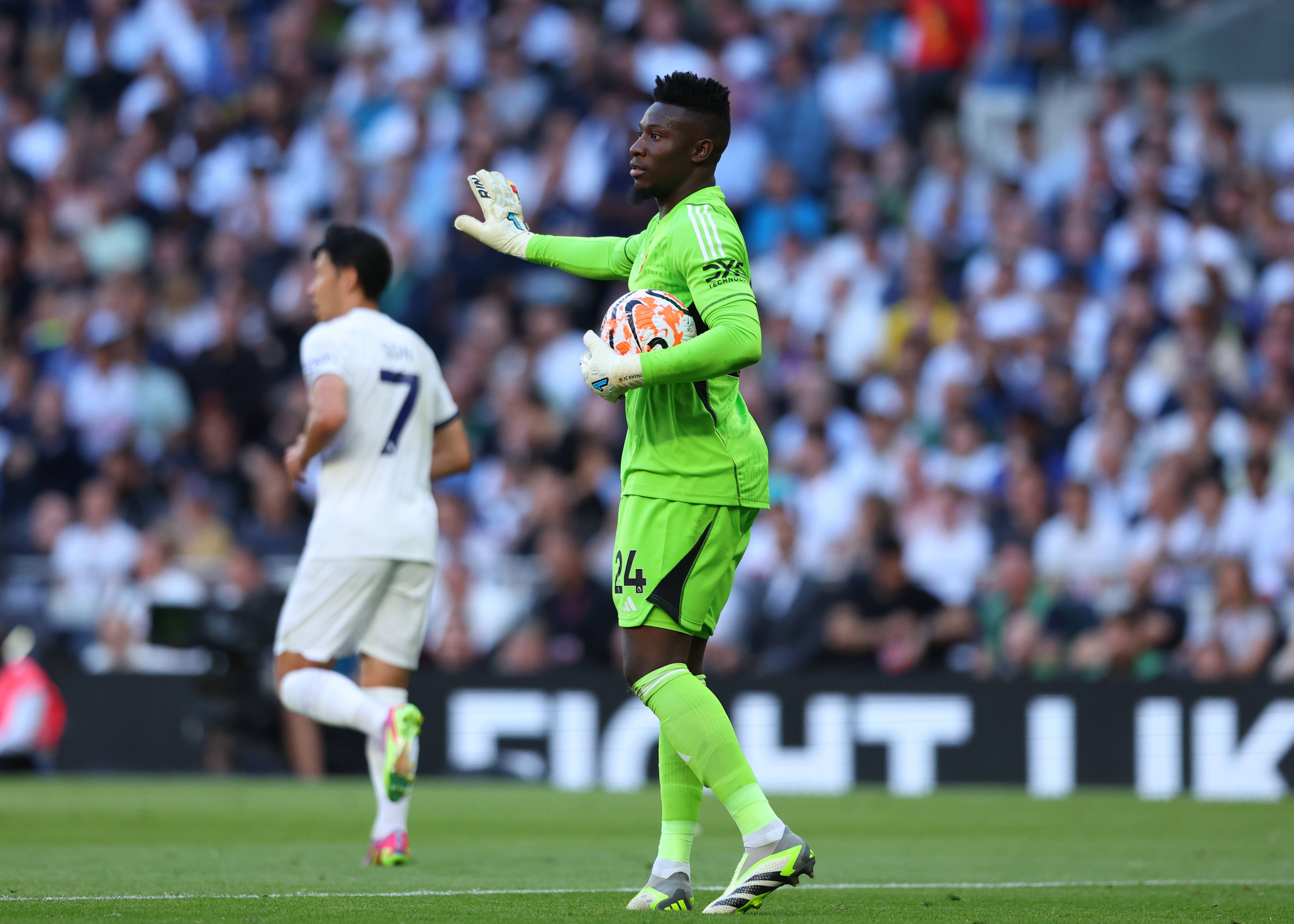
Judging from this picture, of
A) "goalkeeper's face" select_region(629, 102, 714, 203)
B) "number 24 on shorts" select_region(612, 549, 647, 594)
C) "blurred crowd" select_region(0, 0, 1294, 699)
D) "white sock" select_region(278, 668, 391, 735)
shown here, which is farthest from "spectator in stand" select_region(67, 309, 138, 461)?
"number 24 on shorts" select_region(612, 549, 647, 594)

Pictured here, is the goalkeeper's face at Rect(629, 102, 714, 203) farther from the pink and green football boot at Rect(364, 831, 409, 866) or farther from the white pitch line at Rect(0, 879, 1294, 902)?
the pink and green football boot at Rect(364, 831, 409, 866)

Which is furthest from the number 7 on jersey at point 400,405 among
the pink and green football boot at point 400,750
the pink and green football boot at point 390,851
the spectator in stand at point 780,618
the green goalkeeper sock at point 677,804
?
the spectator in stand at point 780,618

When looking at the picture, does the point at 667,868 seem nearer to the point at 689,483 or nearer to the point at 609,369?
the point at 689,483

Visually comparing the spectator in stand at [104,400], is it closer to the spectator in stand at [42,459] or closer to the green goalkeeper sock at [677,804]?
the spectator in stand at [42,459]

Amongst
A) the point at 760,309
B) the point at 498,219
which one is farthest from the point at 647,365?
the point at 760,309

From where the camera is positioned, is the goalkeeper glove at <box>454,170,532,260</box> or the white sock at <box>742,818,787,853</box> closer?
the white sock at <box>742,818,787,853</box>

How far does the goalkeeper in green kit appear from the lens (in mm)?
→ 5023

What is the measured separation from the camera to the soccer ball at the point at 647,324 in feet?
17.1

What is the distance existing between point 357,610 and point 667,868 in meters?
2.48

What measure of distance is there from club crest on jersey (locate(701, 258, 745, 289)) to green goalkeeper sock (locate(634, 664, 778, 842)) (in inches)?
43.9

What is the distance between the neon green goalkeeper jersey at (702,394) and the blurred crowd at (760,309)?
7.00 m

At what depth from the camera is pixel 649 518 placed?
5270 mm

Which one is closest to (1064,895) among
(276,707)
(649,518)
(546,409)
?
(649,518)

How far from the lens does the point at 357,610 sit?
729 cm
